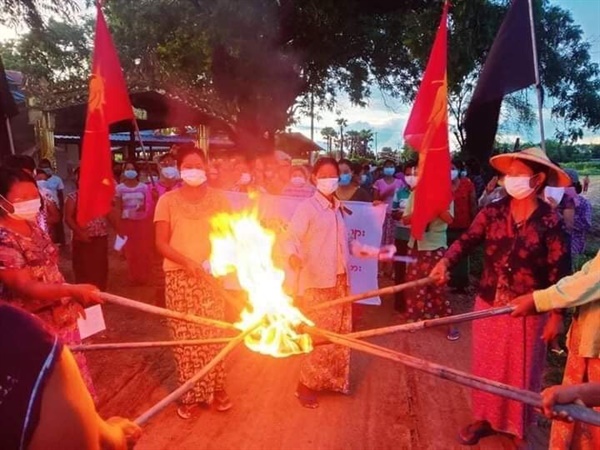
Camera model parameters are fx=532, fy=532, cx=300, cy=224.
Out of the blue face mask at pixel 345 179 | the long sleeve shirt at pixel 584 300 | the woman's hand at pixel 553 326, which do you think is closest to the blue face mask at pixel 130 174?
the blue face mask at pixel 345 179

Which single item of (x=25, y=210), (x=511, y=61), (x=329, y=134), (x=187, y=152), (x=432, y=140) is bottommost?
(x=25, y=210)

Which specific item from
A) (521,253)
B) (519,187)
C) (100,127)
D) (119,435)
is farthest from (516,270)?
(100,127)

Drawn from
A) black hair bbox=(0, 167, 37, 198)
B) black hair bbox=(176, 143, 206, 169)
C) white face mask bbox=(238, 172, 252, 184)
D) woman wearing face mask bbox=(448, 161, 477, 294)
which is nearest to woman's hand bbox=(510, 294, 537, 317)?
black hair bbox=(176, 143, 206, 169)

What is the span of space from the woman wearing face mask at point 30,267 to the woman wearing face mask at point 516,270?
2.46 m

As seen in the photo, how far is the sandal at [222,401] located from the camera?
4547mm

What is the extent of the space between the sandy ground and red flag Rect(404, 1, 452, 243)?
1.52 meters

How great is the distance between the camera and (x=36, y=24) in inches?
372

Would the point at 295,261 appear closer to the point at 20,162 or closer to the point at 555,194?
the point at 20,162

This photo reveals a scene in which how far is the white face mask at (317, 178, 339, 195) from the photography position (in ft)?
15.2

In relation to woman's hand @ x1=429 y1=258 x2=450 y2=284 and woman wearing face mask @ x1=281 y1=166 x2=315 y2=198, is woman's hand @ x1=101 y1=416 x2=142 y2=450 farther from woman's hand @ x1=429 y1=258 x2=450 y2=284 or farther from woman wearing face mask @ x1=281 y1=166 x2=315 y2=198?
woman wearing face mask @ x1=281 y1=166 x2=315 y2=198

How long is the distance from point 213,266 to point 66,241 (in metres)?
10.4

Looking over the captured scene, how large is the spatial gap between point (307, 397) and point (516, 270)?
2.11 metres

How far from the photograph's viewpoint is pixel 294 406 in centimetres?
469

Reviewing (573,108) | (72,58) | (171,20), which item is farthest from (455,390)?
(72,58)
